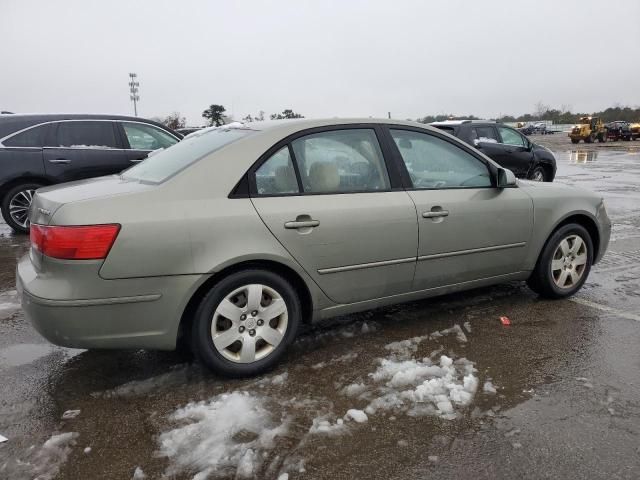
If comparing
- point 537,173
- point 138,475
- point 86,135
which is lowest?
point 138,475

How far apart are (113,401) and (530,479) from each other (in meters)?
2.17

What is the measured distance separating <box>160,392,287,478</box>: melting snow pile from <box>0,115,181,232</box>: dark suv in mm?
5795

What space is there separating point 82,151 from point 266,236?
18.5ft

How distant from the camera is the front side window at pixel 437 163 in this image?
377 centimetres

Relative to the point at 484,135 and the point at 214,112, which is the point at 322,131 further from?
the point at 214,112

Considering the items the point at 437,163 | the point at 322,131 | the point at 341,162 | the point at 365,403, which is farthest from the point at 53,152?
the point at 365,403

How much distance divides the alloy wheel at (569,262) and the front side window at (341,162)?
183 cm

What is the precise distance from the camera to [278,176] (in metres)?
3.27

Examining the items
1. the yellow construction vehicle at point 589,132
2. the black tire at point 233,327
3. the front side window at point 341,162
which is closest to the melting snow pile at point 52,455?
the black tire at point 233,327

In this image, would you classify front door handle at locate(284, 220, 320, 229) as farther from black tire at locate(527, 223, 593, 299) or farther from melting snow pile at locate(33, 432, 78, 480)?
black tire at locate(527, 223, 593, 299)

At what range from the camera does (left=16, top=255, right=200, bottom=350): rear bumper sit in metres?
2.74

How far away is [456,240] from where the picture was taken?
3.81m

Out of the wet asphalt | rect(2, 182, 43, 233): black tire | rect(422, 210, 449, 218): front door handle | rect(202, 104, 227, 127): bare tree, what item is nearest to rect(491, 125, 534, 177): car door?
the wet asphalt

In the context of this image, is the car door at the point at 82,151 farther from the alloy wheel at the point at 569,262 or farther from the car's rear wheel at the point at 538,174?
the car's rear wheel at the point at 538,174
